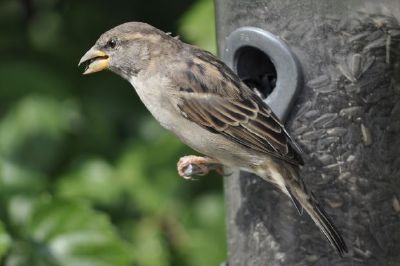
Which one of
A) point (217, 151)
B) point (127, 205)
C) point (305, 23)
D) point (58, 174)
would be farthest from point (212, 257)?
point (305, 23)

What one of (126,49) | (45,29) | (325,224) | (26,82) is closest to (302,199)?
(325,224)

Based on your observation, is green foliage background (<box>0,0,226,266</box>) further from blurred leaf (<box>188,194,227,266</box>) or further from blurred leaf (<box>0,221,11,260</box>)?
blurred leaf (<box>0,221,11,260</box>)

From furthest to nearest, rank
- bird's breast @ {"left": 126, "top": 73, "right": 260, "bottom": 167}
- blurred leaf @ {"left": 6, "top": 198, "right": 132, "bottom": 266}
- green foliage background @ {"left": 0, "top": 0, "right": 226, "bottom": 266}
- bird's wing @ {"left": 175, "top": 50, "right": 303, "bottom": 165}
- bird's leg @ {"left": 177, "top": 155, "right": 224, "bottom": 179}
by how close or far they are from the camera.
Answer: green foliage background @ {"left": 0, "top": 0, "right": 226, "bottom": 266} → blurred leaf @ {"left": 6, "top": 198, "right": 132, "bottom": 266} → bird's leg @ {"left": 177, "top": 155, "right": 224, "bottom": 179} → bird's breast @ {"left": 126, "top": 73, "right": 260, "bottom": 167} → bird's wing @ {"left": 175, "top": 50, "right": 303, "bottom": 165}

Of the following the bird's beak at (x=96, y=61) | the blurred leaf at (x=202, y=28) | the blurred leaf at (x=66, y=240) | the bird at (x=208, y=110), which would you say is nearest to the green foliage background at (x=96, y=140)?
the blurred leaf at (x=202, y=28)

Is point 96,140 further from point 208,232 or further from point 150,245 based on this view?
point 208,232

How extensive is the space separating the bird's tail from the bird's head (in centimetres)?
78

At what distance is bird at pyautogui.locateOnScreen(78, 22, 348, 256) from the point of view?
4535mm

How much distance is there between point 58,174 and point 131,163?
465 millimetres

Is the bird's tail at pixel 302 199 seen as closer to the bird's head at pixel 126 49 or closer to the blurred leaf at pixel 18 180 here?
the bird's head at pixel 126 49

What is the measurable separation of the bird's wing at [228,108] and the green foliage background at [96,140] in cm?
116

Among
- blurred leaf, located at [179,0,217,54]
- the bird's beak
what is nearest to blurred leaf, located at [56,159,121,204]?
blurred leaf, located at [179,0,217,54]

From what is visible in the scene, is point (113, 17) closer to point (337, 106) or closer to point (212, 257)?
point (212, 257)

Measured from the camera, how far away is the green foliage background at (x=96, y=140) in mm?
6031

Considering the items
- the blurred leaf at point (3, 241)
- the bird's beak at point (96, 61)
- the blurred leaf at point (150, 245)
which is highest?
the bird's beak at point (96, 61)
